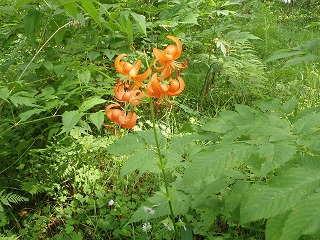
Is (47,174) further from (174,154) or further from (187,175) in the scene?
(187,175)

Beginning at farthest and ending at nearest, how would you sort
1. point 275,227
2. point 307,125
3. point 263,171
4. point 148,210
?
point 148,210 < point 307,125 < point 275,227 < point 263,171

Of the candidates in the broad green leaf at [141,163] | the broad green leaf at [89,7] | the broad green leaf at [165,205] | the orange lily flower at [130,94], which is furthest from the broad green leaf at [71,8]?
the broad green leaf at [165,205]

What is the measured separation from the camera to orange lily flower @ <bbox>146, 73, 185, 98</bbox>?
4.29 ft

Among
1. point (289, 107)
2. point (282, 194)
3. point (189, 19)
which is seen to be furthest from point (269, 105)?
point (189, 19)

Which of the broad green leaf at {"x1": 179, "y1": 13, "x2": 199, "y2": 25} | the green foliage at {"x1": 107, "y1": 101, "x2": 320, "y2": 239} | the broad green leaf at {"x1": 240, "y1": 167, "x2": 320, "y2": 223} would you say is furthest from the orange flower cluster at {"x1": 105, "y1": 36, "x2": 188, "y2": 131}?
the broad green leaf at {"x1": 179, "y1": 13, "x2": 199, "y2": 25}

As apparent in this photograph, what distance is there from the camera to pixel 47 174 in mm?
2611

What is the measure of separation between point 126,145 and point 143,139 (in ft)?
0.28

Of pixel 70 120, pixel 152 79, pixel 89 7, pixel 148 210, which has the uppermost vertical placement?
pixel 89 7

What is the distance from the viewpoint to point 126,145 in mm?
1413

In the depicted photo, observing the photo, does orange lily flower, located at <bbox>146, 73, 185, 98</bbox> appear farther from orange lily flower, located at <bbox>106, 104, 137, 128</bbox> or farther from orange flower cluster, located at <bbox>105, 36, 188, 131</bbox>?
orange lily flower, located at <bbox>106, 104, 137, 128</bbox>

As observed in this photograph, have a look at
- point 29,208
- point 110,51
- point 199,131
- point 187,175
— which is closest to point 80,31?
point 110,51

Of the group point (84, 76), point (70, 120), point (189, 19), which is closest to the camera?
point (70, 120)

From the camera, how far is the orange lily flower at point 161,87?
131 centimetres

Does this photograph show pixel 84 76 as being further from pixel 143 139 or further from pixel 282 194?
pixel 282 194
